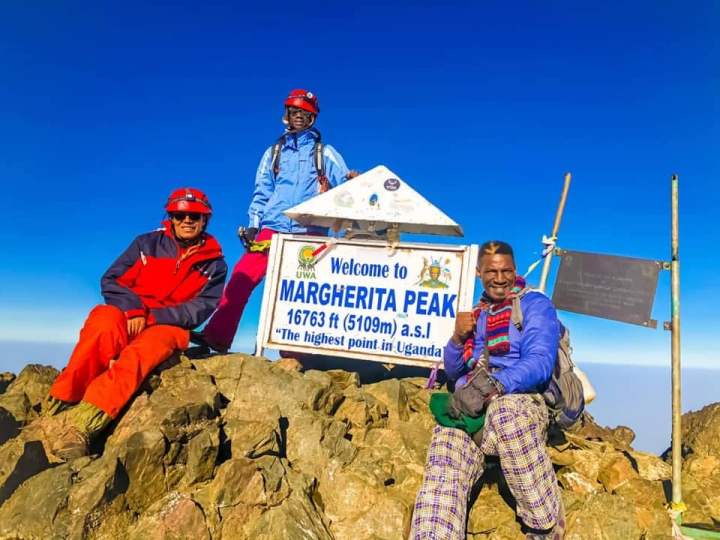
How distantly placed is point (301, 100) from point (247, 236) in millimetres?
2508

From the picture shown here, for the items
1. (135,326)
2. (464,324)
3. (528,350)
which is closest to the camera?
(528,350)

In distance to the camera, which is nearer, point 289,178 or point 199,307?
point 199,307

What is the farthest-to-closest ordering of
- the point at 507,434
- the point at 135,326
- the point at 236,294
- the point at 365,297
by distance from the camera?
1. the point at 236,294
2. the point at 365,297
3. the point at 135,326
4. the point at 507,434

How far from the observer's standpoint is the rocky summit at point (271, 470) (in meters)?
4.58

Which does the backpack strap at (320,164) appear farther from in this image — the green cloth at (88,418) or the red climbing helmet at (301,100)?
the green cloth at (88,418)

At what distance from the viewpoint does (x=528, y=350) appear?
15.9ft

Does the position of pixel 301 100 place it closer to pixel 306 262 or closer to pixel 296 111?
pixel 296 111

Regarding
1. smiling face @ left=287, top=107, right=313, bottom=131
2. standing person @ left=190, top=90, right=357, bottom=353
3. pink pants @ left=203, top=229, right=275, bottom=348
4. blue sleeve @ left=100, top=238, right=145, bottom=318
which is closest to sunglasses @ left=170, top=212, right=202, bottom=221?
blue sleeve @ left=100, top=238, right=145, bottom=318

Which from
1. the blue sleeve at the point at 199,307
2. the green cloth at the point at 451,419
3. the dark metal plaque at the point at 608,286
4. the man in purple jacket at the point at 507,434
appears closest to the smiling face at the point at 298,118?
the blue sleeve at the point at 199,307

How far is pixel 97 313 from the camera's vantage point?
613 cm

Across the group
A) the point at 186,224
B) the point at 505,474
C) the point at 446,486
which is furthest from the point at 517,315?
the point at 186,224

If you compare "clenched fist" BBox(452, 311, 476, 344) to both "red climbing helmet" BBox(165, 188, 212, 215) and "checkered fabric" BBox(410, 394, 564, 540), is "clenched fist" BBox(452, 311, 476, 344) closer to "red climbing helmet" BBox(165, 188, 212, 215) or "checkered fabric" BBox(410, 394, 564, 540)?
"checkered fabric" BBox(410, 394, 564, 540)

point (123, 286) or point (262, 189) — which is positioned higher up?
point (262, 189)

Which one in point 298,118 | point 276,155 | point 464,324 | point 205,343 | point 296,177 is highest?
point 298,118
